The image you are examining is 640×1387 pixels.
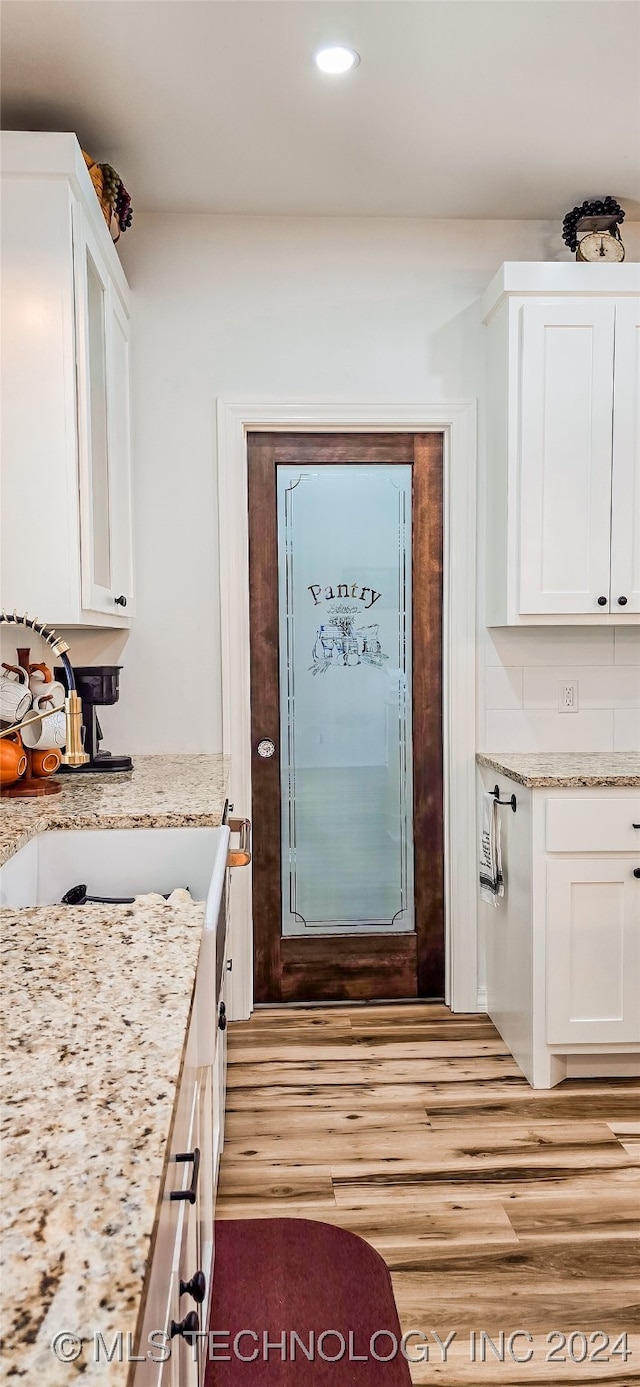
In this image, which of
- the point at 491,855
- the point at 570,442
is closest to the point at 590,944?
the point at 491,855

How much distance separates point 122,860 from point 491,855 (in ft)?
4.67

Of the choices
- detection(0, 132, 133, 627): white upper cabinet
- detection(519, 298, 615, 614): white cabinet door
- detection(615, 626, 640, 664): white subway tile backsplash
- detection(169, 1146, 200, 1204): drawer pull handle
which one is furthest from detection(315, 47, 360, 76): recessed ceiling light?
detection(169, 1146, 200, 1204): drawer pull handle

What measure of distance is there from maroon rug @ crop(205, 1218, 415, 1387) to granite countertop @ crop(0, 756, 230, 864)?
91cm

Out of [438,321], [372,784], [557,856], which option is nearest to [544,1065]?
[557,856]

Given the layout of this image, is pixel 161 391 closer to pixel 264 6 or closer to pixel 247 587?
pixel 247 587

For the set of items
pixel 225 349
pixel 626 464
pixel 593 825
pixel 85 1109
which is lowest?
pixel 593 825

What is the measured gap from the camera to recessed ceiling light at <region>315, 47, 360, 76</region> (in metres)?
2.22

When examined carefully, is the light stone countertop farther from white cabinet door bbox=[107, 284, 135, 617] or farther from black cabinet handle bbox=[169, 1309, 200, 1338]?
white cabinet door bbox=[107, 284, 135, 617]

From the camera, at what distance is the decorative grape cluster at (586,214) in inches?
118

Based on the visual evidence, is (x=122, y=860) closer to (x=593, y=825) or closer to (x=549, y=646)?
(x=593, y=825)

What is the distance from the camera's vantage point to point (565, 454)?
2.97m

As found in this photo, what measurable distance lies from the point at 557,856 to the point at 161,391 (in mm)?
2003

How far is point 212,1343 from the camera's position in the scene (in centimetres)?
170

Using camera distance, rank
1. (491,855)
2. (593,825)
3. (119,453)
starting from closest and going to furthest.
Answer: (593,825) < (119,453) < (491,855)
